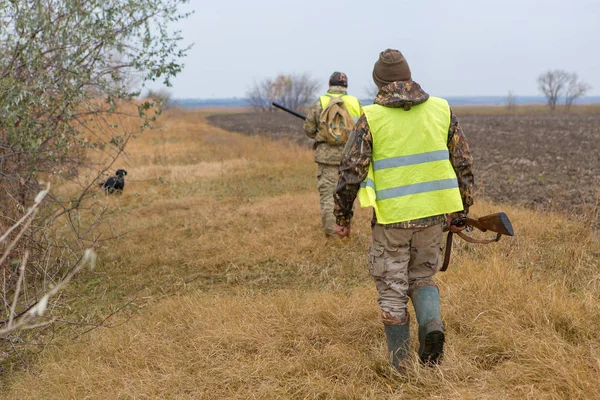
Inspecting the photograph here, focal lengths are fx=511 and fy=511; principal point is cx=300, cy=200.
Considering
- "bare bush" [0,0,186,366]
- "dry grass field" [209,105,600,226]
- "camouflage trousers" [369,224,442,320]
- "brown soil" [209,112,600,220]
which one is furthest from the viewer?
"brown soil" [209,112,600,220]

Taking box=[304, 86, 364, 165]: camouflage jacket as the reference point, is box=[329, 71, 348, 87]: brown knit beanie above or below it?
above

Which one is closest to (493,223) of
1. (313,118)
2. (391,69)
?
(391,69)

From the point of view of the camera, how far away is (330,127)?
6219mm

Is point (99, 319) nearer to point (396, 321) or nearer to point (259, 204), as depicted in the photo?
point (396, 321)

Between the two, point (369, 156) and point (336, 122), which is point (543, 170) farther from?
point (369, 156)

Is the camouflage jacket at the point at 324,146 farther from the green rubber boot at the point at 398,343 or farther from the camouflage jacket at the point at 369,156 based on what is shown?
the green rubber boot at the point at 398,343

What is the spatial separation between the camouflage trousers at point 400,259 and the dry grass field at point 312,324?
1.38 ft

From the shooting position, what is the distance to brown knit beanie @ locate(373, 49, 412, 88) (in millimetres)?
2996

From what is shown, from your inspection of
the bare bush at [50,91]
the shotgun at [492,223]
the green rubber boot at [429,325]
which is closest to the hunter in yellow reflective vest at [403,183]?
the green rubber boot at [429,325]

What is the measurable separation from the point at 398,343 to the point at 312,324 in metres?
0.95

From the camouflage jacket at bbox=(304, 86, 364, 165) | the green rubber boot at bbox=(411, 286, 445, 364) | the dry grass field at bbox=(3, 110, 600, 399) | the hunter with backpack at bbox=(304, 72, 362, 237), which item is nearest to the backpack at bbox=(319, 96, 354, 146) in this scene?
the hunter with backpack at bbox=(304, 72, 362, 237)

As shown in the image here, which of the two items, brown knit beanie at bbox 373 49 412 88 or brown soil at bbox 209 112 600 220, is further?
brown soil at bbox 209 112 600 220

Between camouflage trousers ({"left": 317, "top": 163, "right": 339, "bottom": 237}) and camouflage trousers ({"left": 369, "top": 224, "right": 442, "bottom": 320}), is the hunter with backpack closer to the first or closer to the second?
camouflage trousers ({"left": 317, "top": 163, "right": 339, "bottom": 237})

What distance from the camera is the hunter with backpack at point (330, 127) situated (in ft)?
20.4
